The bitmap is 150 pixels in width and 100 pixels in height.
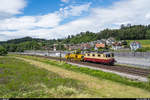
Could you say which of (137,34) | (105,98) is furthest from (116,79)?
(137,34)

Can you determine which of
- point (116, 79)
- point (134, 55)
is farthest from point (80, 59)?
point (116, 79)

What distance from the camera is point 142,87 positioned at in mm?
13281

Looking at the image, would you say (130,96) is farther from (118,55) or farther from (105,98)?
(118,55)

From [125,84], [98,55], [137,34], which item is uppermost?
[137,34]

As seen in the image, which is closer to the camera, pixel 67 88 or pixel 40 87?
pixel 67 88

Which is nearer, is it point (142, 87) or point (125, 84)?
point (142, 87)

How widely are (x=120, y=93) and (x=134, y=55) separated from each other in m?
28.5

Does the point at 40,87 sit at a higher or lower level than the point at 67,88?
lower

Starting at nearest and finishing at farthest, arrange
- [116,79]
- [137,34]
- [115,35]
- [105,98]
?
[105,98] → [116,79] → [137,34] → [115,35]

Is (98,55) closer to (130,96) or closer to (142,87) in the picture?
(142,87)

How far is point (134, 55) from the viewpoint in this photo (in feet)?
120

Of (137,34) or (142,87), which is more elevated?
(137,34)

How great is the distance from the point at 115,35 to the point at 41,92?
5671 inches

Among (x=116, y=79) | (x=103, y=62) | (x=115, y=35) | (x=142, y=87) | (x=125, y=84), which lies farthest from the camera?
(x=115, y=35)
